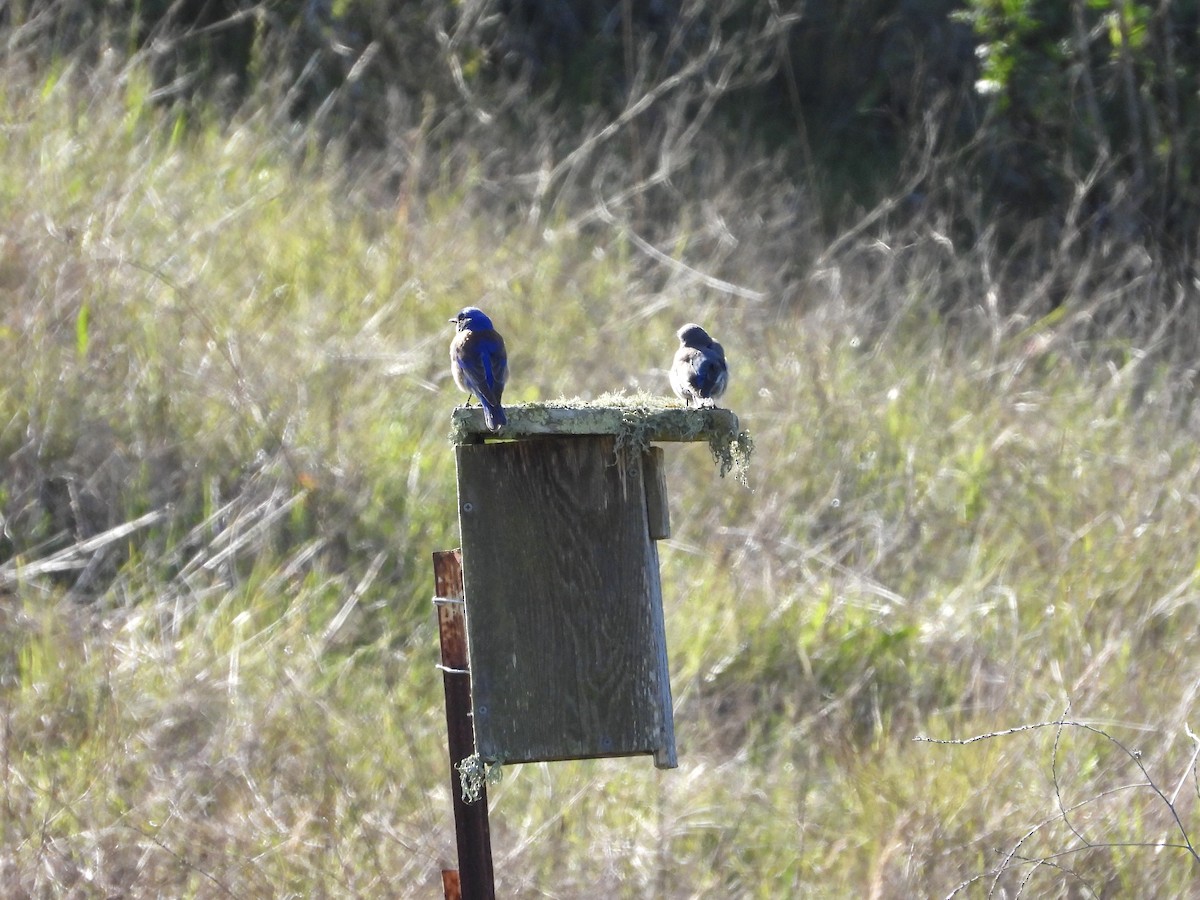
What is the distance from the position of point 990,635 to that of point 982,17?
167 inches

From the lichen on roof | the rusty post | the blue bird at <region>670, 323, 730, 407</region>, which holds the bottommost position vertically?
the rusty post

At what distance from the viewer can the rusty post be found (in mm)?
2928

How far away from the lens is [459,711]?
2.99 meters

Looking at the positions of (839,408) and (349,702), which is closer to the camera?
(349,702)

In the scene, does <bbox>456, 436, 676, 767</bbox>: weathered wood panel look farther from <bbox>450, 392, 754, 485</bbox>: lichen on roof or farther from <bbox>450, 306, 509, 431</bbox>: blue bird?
<bbox>450, 306, 509, 431</bbox>: blue bird

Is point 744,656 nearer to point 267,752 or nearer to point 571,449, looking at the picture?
point 267,752

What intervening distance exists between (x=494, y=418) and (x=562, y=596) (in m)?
0.35

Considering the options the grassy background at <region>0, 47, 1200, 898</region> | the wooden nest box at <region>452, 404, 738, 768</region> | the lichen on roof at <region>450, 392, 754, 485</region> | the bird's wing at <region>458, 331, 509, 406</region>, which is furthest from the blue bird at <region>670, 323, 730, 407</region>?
the grassy background at <region>0, 47, 1200, 898</region>

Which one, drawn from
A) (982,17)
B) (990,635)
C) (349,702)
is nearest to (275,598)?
(349,702)

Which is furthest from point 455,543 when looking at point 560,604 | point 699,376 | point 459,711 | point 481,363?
point 560,604

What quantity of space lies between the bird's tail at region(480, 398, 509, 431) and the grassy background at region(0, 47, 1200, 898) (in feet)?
4.21

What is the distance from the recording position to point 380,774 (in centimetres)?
470

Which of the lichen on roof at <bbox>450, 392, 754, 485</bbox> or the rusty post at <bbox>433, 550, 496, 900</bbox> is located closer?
the lichen on roof at <bbox>450, 392, 754, 485</bbox>

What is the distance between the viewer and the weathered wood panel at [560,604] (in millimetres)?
2855
